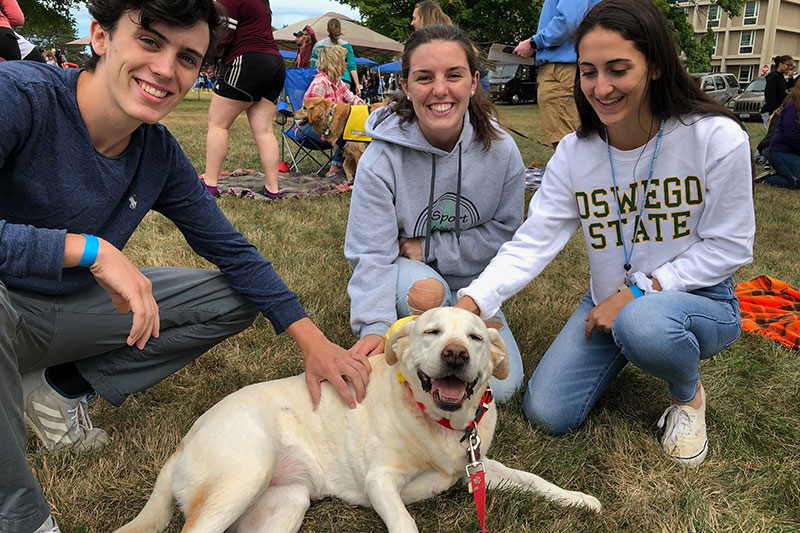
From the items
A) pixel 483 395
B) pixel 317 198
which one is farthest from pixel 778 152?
pixel 483 395

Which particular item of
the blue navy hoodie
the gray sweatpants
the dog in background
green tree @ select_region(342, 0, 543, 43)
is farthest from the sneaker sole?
green tree @ select_region(342, 0, 543, 43)

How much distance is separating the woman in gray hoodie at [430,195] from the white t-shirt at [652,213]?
42 cm

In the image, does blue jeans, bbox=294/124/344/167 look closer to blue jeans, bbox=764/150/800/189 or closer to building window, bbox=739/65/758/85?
blue jeans, bbox=764/150/800/189

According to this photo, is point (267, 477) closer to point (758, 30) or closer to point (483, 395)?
point (483, 395)

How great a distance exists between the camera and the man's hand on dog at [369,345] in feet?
8.54

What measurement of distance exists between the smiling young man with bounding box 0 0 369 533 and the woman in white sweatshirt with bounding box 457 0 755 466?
104 cm

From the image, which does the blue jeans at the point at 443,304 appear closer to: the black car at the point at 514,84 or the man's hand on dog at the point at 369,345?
the man's hand on dog at the point at 369,345

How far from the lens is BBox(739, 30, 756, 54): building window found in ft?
186

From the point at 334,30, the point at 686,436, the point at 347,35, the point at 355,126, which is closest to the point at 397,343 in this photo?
the point at 686,436

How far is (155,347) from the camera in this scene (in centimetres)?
250

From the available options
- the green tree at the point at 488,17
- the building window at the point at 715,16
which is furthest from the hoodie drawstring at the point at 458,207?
the building window at the point at 715,16

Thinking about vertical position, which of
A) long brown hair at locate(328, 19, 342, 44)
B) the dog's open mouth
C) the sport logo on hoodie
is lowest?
the dog's open mouth

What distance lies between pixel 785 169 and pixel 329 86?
6992 mm

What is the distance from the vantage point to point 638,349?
2350 mm
